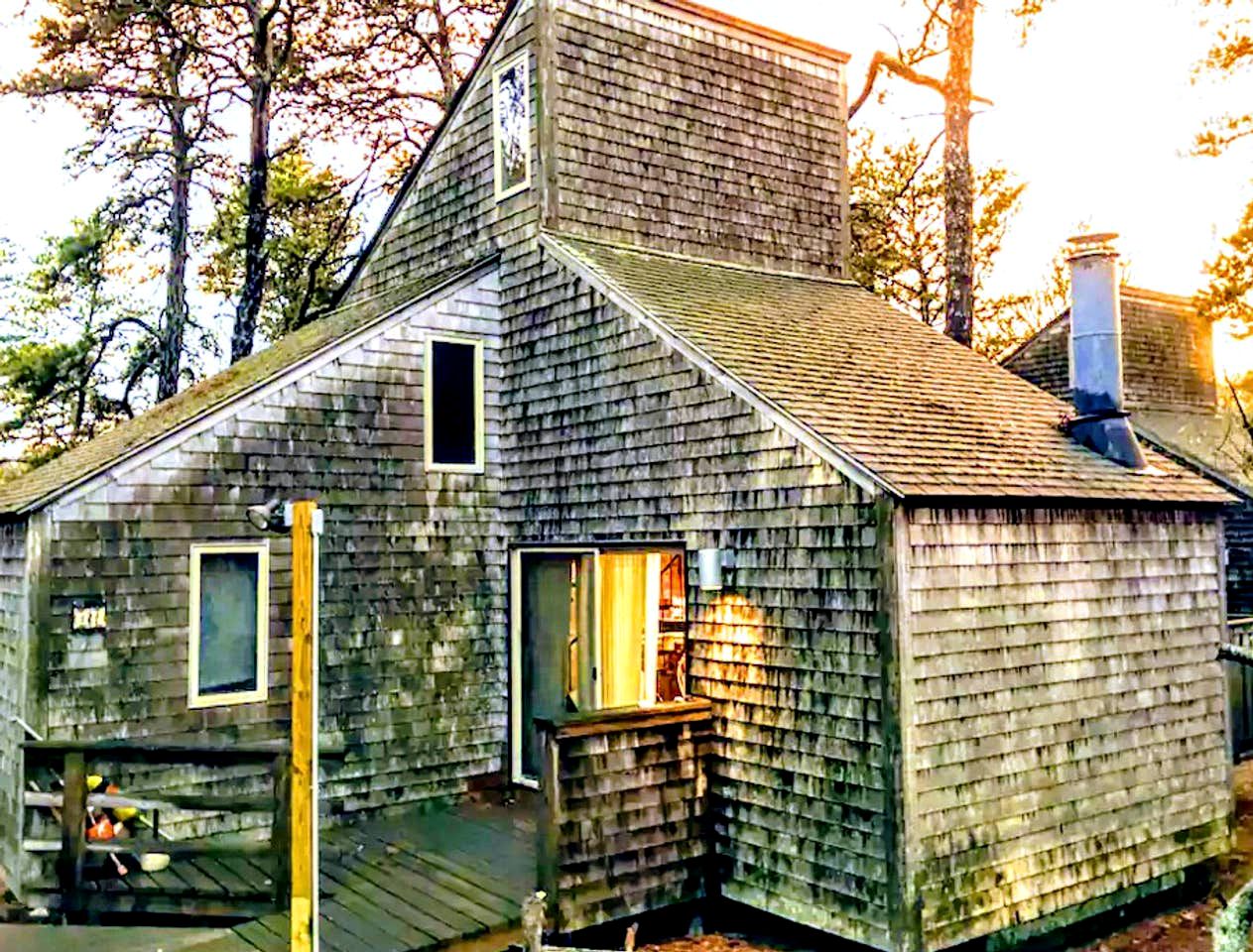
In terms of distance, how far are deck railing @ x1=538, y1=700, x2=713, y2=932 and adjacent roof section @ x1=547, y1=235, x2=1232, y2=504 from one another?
2223 millimetres

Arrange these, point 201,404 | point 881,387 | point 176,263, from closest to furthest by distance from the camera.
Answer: point 881,387 → point 201,404 → point 176,263

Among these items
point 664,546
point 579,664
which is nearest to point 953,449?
point 664,546

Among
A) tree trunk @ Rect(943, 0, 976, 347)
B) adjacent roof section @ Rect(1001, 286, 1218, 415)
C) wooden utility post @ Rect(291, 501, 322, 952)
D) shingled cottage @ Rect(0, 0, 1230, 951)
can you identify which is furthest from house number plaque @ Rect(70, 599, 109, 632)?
adjacent roof section @ Rect(1001, 286, 1218, 415)

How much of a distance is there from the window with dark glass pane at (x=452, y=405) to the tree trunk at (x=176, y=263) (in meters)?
11.9

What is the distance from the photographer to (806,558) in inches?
250

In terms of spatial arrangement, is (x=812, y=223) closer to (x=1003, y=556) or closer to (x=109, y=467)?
(x=1003, y=556)

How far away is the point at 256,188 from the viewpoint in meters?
17.6

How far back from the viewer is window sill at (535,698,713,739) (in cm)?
611

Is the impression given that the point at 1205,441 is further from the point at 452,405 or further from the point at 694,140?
the point at 452,405

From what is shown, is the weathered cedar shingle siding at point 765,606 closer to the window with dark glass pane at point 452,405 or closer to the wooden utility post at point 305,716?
the window with dark glass pane at point 452,405

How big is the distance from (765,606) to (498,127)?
601 cm

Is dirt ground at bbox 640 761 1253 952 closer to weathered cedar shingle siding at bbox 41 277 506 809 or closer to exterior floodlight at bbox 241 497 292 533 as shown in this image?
weathered cedar shingle siding at bbox 41 277 506 809

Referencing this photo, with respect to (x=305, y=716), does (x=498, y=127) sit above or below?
above

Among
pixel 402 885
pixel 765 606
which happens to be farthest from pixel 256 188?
pixel 765 606
